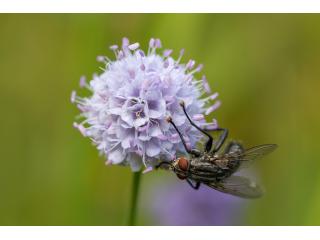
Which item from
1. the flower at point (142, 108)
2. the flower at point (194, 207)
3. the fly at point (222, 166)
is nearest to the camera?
the flower at point (142, 108)

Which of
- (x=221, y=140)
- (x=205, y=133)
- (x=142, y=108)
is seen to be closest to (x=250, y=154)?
(x=221, y=140)

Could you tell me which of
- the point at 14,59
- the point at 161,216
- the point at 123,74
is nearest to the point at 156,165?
the point at 123,74

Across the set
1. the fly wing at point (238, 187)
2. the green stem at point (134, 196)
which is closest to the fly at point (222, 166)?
the fly wing at point (238, 187)

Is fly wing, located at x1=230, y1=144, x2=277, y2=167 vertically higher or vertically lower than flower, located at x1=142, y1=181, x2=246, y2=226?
higher

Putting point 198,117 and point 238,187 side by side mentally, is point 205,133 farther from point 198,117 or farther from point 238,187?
point 238,187

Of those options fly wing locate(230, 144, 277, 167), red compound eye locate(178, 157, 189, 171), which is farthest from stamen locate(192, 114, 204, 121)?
fly wing locate(230, 144, 277, 167)

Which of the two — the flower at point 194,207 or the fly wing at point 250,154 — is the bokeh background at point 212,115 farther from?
the fly wing at point 250,154

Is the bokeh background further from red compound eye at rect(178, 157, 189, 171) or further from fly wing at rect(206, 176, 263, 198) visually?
red compound eye at rect(178, 157, 189, 171)
